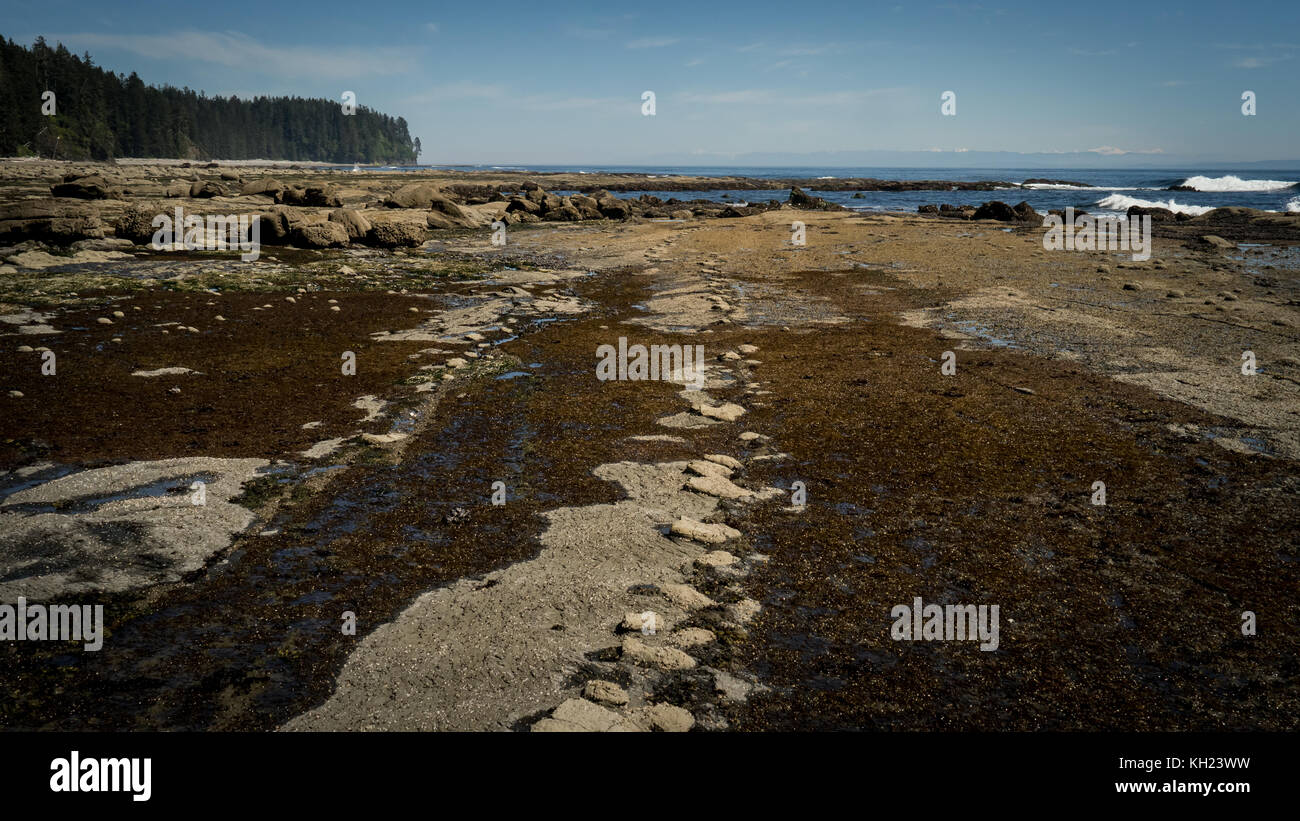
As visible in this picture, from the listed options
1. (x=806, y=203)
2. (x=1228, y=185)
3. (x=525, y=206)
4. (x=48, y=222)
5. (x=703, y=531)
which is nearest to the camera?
(x=703, y=531)

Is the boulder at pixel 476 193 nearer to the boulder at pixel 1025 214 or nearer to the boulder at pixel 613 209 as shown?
the boulder at pixel 613 209

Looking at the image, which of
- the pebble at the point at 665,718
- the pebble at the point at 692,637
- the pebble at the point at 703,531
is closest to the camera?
the pebble at the point at 665,718

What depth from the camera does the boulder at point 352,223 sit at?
30062mm

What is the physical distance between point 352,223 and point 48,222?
1034 cm

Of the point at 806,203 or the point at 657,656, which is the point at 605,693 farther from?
the point at 806,203

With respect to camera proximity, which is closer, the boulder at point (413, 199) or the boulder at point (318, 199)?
the boulder at point (413, 199)

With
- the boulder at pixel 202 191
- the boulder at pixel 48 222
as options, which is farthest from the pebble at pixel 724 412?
the boulder at pixel 202 191

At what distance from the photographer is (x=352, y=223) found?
1191 inches

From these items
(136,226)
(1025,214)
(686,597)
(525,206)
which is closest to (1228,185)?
(1025,214)

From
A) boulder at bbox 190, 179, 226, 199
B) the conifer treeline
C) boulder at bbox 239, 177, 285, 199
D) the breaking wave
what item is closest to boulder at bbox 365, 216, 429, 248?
boulder at bbox 190, 179, 226, 199

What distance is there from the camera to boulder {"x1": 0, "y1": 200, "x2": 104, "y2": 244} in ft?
78.0

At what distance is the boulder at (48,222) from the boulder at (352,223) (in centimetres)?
836

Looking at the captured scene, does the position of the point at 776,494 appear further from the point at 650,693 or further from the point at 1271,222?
the point at 1271,222

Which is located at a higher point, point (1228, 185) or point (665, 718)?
point (1228, 185)
